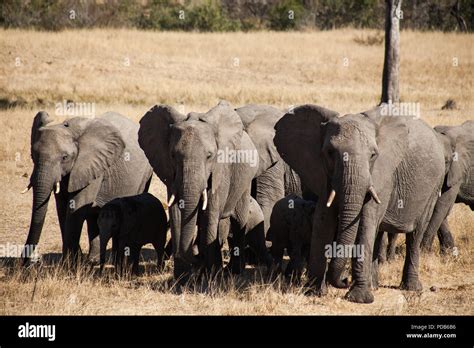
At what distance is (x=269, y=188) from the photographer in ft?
45.6

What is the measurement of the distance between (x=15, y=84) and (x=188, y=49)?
30.2 feet

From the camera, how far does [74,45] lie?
36688 millimetres

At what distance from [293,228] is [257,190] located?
82.1 inches

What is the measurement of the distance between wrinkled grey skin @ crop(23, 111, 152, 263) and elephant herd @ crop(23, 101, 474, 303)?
0.02 meters

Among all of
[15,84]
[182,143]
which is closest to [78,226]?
[182,143]

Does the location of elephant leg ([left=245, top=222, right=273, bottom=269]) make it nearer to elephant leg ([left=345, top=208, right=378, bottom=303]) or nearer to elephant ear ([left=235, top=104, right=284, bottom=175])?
elephant ear ([left=235, top=104, right=284, bottom=175])

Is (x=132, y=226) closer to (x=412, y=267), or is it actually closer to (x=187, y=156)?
(x=187, y=156)

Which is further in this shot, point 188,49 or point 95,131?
point 188,49

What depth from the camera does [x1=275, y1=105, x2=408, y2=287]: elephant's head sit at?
381 inches

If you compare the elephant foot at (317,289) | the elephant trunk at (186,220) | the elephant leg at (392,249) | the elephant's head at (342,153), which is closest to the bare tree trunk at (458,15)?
the elephant leg at (392,249)

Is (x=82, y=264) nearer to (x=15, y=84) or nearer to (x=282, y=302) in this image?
(x=282, y=302)

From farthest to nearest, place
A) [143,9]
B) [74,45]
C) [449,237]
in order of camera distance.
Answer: [143,9], [74,45], [449,237]

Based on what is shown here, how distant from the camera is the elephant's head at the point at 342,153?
31.7 ft
